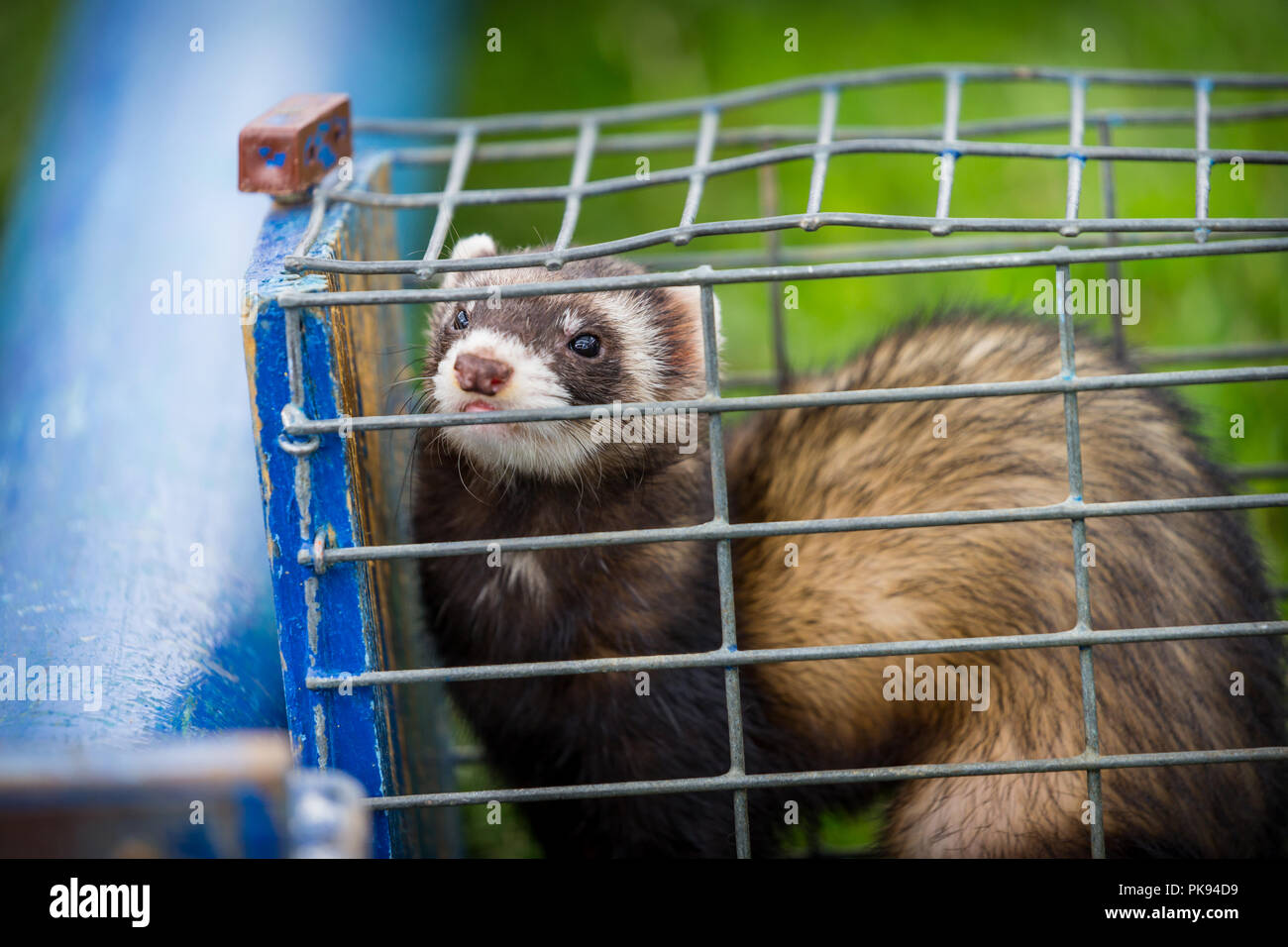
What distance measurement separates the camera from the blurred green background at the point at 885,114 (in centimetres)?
357

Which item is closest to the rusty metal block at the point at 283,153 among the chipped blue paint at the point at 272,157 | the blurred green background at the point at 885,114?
the chipped blue paint at the point at 272,157

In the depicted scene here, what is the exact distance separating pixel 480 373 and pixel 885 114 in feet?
9.68

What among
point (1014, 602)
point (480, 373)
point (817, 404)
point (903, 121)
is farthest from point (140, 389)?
point (903, 121)

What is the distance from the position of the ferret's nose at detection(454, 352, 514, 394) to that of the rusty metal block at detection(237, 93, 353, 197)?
1.44ft

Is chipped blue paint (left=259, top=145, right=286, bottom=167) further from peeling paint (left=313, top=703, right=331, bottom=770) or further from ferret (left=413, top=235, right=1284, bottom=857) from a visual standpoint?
peeling paint (left=313, top=703, right=331, bottom=770)

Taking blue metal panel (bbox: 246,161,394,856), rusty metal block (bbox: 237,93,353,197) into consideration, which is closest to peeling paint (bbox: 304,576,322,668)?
blue metal panel (bbox: 246,161,394,856)

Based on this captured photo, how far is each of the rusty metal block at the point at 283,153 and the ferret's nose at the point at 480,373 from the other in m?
0.44

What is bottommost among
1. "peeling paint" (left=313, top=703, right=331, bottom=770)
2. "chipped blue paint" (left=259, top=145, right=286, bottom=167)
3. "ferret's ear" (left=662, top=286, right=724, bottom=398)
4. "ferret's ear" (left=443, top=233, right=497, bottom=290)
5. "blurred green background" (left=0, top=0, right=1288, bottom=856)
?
"peeling paint" (left=313, top=703, right=331, bottom=770)

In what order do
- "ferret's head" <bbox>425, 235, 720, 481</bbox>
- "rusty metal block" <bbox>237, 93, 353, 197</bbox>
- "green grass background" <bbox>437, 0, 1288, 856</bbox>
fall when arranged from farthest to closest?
1. "green grass background" <bbox>437, 0, 1288, 856</bbox>
2. "rusty metal block" <bbox>237, 93, 353, 197</bbox>
3. "ferret's head" <bbox>425, 235, 720, 481</bbox>

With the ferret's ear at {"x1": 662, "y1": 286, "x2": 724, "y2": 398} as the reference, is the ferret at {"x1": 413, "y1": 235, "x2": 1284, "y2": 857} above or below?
below

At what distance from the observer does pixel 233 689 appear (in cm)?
171

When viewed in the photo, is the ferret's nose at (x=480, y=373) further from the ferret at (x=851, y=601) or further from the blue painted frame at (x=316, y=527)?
the blue painted frame at (x=316, y=527)

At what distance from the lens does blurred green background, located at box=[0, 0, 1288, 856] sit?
140 inches
